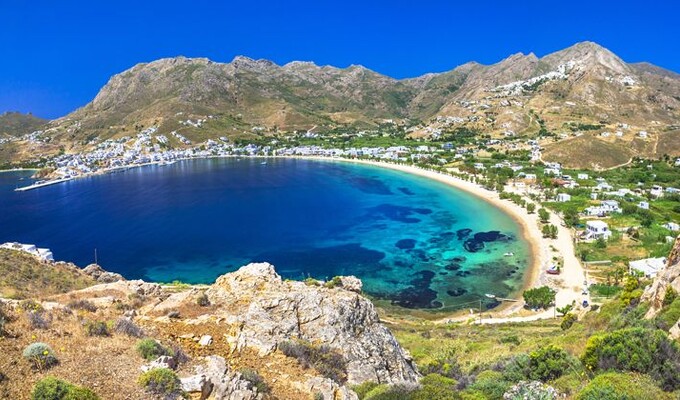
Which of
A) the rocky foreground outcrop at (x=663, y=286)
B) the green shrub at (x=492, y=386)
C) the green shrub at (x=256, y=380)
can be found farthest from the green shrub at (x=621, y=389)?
the rocky foreground outcrop at (x=663, y=286)

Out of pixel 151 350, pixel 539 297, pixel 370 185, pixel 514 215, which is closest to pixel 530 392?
pixel 151 350

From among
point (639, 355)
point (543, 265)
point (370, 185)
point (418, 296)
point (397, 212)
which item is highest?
point (639, 355)

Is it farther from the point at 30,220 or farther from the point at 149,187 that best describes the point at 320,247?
the point at 149,187

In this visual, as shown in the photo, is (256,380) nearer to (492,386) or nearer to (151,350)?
(151,350)

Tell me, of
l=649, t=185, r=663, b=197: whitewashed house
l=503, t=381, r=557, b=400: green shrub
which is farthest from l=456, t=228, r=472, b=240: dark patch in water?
l=503, t=381, r=557, b=400: green shrub

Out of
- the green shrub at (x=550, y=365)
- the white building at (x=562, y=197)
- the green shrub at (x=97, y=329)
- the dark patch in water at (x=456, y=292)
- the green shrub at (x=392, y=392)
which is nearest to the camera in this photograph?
the green shrub at (x=392, y=392)

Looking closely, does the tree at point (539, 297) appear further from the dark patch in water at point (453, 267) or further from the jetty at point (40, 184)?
the jetty at point (40, 184)

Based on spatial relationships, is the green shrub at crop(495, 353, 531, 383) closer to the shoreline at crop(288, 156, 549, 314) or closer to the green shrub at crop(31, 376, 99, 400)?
the green shrub at crop(31, 376, 99, 400)

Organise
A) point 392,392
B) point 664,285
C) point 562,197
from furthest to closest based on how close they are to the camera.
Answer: point 562,197, point 664,285, point 392,392
